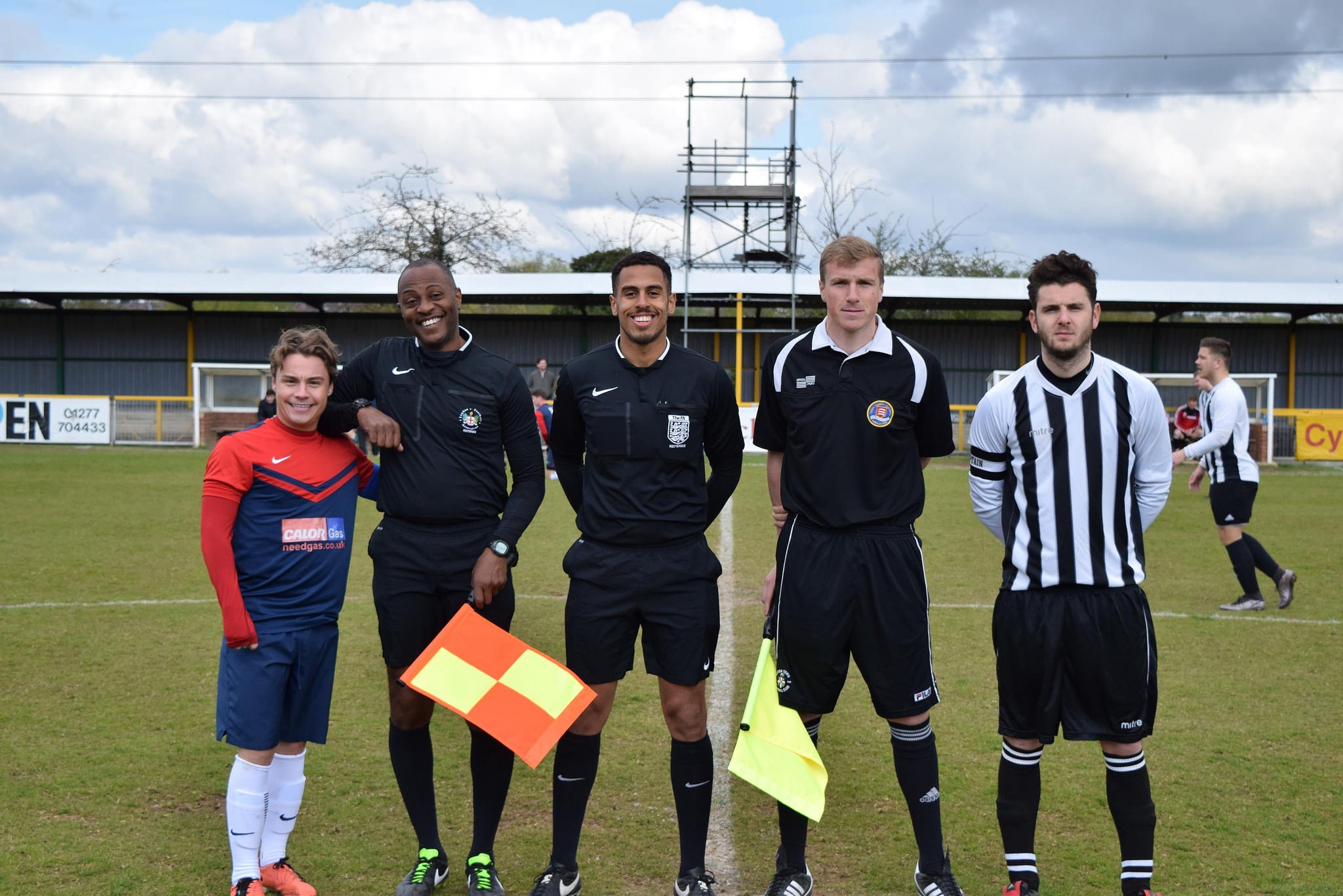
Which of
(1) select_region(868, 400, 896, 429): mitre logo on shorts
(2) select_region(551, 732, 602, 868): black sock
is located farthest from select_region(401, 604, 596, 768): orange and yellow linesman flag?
(1) select_region(868, 400, 896, 429): mitre logo on shorts

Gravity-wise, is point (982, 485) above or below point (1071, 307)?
below

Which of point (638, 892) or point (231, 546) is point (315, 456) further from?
point (638, 892)

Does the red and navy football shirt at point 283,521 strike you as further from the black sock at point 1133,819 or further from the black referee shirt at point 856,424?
the black sock at point 1133,819

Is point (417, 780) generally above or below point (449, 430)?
below

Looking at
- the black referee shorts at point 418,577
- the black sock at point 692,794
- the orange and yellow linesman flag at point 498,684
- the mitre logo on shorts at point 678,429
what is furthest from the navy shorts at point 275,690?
the mitre logo on shorts at point 678,429

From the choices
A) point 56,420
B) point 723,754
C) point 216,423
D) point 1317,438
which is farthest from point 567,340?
point 723,754

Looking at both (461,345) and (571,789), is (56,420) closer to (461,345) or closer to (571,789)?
(461,345)

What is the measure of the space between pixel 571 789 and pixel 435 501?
3.39 feet

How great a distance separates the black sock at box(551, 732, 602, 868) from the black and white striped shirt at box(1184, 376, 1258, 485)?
19.1 ft

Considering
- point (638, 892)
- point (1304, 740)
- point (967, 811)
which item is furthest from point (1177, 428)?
point (638, 892)

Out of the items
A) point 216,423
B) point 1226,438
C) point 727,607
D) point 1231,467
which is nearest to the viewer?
point 1226,438

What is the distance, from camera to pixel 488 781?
372 centimetres

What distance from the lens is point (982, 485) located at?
3660 mm

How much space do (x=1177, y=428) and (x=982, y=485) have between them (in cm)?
1714
